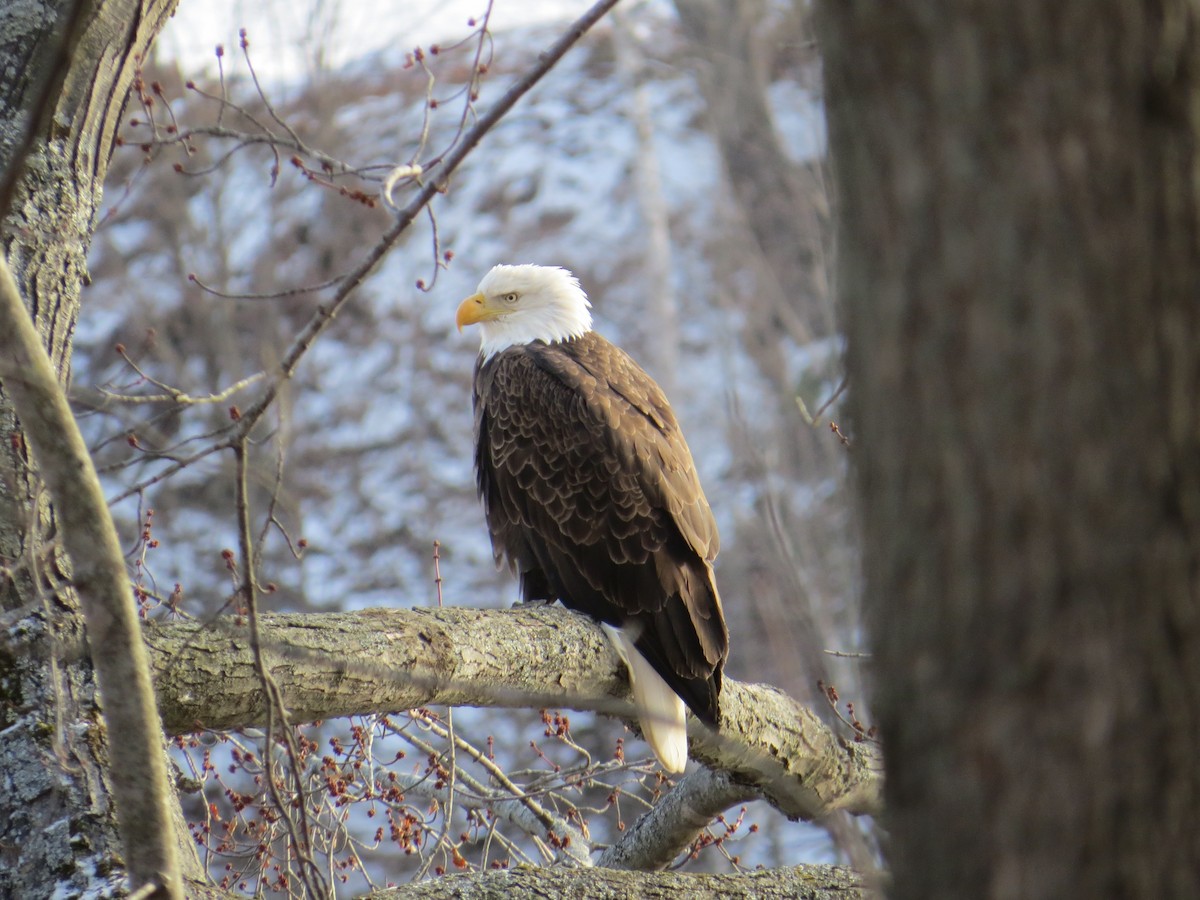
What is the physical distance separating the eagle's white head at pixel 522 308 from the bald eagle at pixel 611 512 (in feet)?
0.68

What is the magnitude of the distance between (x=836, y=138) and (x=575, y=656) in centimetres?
239

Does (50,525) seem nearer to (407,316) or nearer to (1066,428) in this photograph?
(1066,428)

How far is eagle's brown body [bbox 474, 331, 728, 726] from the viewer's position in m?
3.91

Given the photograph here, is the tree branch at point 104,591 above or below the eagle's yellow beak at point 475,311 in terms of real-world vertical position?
below

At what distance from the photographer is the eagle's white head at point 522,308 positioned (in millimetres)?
4984

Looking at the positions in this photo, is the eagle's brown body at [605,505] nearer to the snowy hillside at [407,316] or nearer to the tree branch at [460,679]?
the tree branch at [460,679]

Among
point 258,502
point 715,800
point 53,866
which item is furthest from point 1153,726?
point 258,502

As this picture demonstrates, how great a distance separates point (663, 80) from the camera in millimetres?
17312

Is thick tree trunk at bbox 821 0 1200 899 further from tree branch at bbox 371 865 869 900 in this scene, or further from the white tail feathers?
the white tail feathers

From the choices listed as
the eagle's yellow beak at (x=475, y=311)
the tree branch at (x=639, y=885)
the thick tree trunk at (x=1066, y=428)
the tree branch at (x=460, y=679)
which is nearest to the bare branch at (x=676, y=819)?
the tree branch at (x=460, y=679)

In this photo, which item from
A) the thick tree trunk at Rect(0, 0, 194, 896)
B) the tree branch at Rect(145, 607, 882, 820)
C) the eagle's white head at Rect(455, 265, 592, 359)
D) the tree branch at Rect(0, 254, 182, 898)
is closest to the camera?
the tree branch at Rect(0, 254, 182, 898)

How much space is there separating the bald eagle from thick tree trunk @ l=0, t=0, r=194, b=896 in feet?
6.06

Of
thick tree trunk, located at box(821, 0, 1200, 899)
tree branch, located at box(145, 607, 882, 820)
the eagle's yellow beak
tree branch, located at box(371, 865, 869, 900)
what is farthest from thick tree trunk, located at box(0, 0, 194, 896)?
the eagle's yellow beak

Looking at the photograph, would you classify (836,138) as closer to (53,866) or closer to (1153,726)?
(1153,726)
